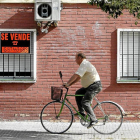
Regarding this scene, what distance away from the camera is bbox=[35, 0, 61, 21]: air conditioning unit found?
1084 centimetres

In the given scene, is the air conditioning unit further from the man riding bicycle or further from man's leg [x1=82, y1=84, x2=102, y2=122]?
man's leg [x1=82, y1=84, x2=102, y2=122]

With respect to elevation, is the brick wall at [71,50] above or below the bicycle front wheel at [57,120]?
above

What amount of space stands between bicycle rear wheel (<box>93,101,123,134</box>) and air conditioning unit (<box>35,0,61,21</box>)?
2.87 metres

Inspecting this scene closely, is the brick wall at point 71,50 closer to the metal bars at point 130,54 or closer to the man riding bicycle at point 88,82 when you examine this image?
the metal bars at point 130,54

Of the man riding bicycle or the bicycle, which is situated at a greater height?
the man riding bicycle

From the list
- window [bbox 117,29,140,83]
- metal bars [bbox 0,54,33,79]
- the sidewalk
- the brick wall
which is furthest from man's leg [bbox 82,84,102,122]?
metal bars [bbox 0,54,33,79]

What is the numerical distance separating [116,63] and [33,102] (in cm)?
243

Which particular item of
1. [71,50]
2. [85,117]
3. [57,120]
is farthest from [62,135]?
[71,50]

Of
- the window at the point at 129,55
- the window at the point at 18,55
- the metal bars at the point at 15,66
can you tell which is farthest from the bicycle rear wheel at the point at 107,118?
the metal bars at the point at 15,66

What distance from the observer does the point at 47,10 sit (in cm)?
1094

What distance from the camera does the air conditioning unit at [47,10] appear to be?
10836 millimetres

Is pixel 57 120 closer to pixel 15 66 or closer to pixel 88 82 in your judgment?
pixel 88 82

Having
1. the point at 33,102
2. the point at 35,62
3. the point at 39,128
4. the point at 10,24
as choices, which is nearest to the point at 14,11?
the point at 10,24

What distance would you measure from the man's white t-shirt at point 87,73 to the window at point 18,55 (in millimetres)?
2538
